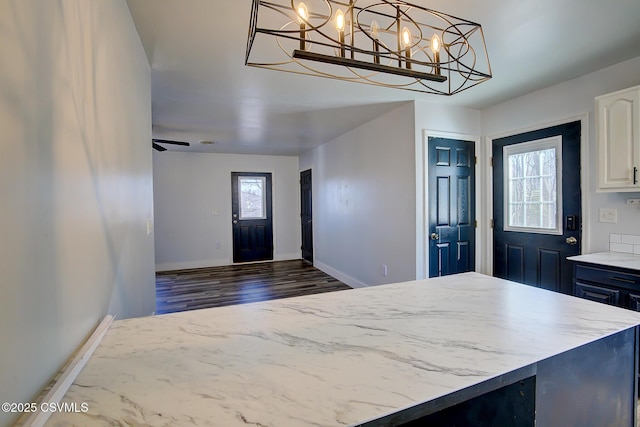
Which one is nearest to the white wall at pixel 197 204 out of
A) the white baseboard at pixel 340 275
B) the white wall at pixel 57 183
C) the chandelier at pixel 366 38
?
the white baseboard at pixel 340 275

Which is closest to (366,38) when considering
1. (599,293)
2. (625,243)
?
(599,293)

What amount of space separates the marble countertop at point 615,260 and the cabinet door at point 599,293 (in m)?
0.18

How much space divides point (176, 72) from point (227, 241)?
4224mm

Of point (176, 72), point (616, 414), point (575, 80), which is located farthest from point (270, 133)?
point (616, 414)

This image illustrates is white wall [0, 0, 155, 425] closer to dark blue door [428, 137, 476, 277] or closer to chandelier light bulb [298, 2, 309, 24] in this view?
chandelier light bulb [298, 2, 309, 24]

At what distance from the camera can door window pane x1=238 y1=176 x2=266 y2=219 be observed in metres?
6.27

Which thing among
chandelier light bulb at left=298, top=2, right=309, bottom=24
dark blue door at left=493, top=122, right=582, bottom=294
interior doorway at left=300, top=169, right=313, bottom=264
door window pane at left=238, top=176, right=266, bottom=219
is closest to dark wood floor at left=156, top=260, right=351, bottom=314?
interior doorway at left=300, top=169, right=313, bottom=264

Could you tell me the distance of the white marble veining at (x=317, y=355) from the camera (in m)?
0.57

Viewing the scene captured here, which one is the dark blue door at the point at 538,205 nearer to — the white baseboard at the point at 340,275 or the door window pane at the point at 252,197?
the white baseboard at the point at 340,275

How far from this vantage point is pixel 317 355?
0.77 m

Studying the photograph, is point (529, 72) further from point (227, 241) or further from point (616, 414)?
point (227, 241)

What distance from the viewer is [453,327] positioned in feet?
3.08

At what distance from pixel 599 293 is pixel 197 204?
6009mm

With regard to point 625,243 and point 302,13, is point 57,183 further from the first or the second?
point 625,243
